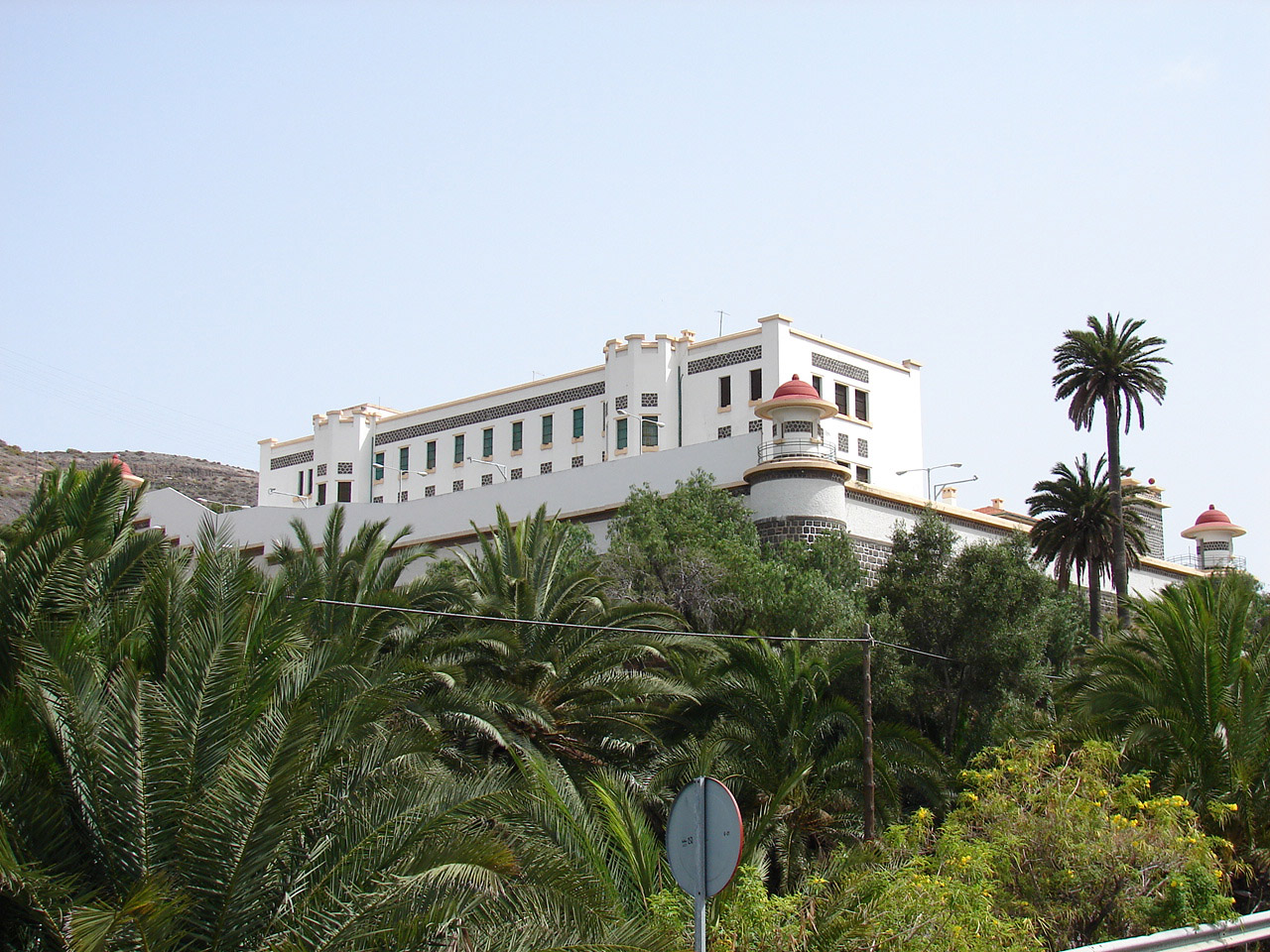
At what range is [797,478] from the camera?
3238cm

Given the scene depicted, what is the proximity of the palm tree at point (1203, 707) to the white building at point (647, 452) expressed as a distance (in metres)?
12.9

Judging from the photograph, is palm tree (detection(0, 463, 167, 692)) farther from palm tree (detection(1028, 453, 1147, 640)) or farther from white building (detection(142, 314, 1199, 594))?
palm tree (detection(1028, 453, 1147, 640))

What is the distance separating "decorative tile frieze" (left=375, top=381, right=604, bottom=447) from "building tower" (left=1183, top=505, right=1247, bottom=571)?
2177 cm

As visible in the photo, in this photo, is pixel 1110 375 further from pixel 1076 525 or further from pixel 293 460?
pixel 293 460

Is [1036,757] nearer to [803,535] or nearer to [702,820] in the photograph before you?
[702,820]

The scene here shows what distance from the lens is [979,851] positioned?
12.6 meters

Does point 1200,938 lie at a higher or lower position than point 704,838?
lower

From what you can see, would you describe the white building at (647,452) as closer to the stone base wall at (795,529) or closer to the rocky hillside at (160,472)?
the stone base wall at (795,529)

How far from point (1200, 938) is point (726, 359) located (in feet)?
122

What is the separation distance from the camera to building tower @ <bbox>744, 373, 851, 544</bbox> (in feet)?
105

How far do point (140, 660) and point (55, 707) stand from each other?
5.73ft

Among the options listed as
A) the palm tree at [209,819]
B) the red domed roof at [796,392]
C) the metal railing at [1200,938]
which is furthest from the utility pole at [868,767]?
Result: the red domed roof at [796,392]

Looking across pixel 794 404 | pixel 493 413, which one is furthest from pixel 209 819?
pixel 493 413

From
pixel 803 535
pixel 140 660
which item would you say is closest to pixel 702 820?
pixel 140 660
